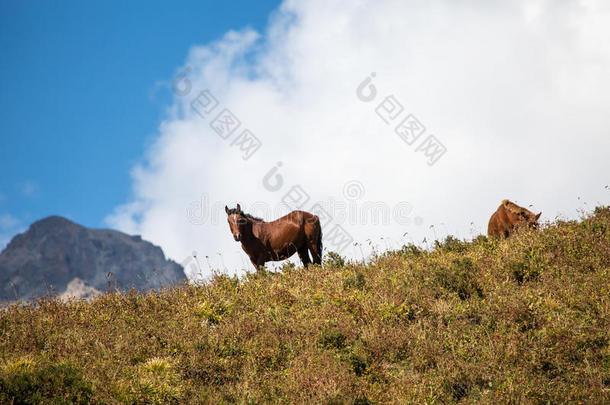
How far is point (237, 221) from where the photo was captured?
1536 cm

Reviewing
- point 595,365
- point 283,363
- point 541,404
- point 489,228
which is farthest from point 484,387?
point 489,228

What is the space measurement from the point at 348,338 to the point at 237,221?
24.2ft

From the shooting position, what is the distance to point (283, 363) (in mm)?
8336

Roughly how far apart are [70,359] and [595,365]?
27.5ft

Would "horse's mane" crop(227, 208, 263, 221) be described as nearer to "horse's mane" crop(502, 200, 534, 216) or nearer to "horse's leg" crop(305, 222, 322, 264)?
"horse's leg" crop(305, 222, 322, 264)

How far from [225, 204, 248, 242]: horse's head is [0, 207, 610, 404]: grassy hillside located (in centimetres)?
346

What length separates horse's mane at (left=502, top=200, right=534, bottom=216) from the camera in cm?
1445

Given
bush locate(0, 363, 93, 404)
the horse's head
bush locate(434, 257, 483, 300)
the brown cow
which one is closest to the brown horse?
the horse's head

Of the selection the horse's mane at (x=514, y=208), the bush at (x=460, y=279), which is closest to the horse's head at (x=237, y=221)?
the bush at (x=460, y=279)

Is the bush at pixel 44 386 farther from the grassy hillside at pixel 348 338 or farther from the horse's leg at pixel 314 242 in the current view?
the horse's leg at pixel 314 242

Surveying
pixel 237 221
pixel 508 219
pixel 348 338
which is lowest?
pixel 508 219

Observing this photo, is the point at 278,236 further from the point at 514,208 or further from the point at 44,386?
the point at 44,386

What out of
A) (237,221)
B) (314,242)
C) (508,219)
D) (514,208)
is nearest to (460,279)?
(508,219)

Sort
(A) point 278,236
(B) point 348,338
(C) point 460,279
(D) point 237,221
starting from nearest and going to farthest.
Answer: (B) point 348,338 → (C) point 460,279 → (D) point 237,221 → (A) point 278,236
